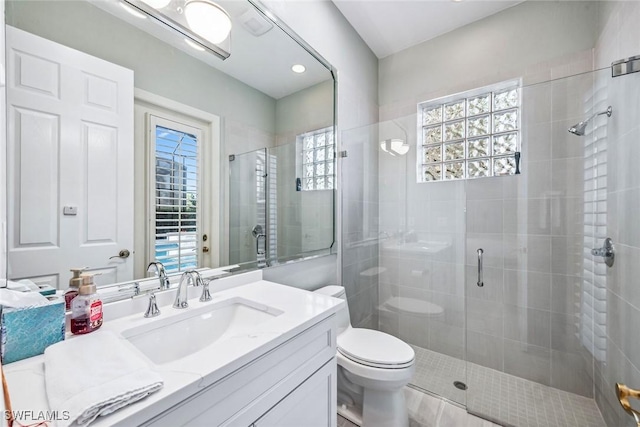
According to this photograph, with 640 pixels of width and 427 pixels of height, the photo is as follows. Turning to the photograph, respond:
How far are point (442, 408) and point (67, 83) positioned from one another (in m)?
2.35

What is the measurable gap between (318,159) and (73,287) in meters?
1.43

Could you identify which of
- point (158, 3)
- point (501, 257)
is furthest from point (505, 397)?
point (158, 3)

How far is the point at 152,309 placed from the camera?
2.86 feet

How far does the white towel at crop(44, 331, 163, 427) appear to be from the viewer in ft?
1.44

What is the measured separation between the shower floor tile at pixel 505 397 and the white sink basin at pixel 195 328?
147 cm

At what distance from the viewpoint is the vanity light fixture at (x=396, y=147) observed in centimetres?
219

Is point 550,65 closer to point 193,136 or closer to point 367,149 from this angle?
point 367,149

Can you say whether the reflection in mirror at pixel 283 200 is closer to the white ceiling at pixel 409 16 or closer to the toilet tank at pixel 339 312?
the toilet tank at pixel 339 312

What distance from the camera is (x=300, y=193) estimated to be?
5.71 feet

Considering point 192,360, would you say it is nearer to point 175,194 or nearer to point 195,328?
point 195,328

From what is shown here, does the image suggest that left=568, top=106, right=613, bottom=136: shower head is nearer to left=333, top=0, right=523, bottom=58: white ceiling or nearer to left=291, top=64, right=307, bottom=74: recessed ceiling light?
left=333, top=0, right=523, bottom=58: white ceiling

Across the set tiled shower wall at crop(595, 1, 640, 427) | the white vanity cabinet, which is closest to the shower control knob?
tiled shower wall at crop(595, 1, 640, 427)

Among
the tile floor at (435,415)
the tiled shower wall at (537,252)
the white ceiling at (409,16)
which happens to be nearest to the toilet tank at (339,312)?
the tile floor at (435,415)

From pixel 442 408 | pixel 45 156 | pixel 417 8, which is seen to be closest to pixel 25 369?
pixel 45 156
